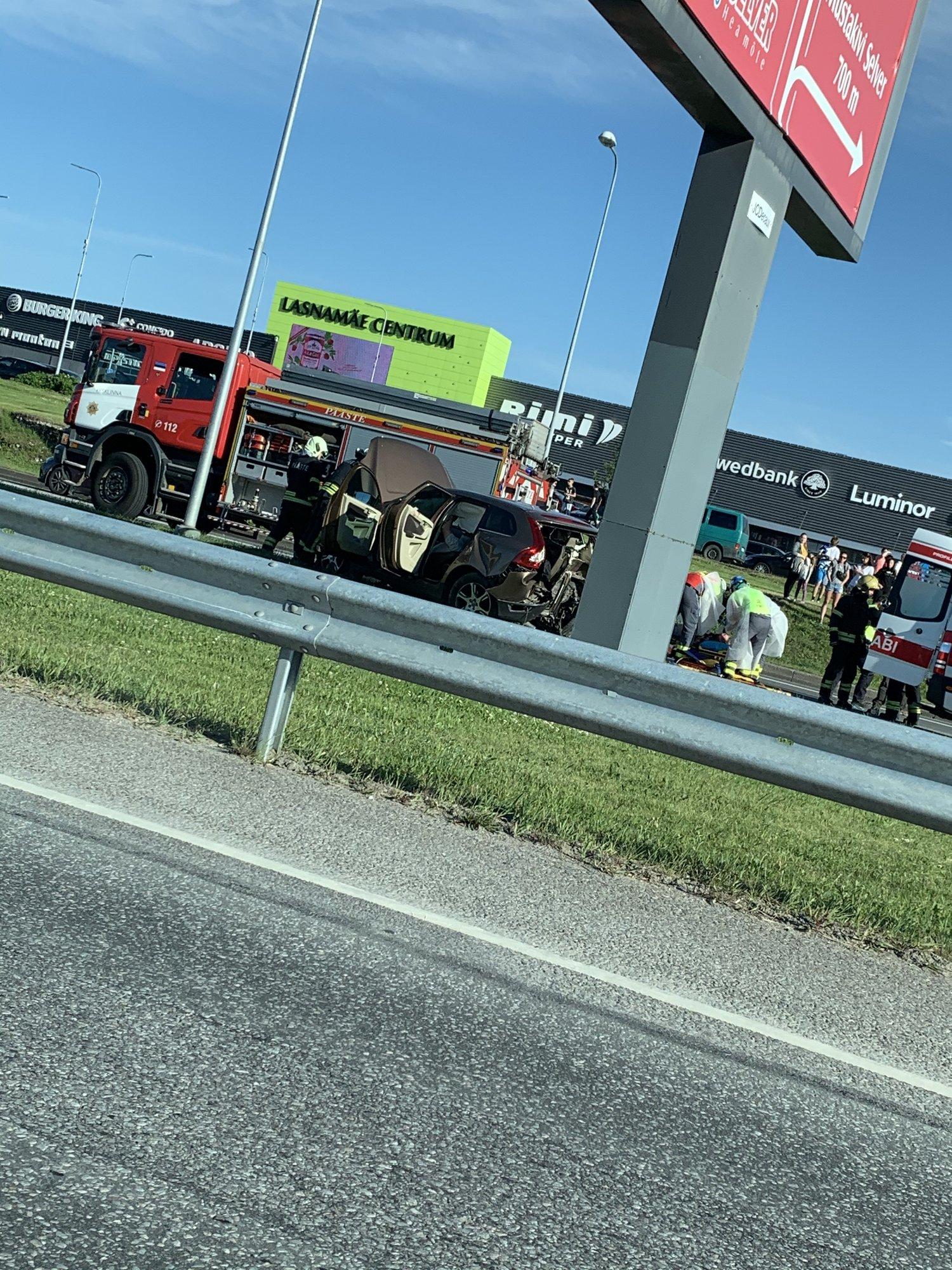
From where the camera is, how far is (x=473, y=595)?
1709 cm

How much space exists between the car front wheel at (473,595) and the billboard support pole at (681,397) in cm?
715

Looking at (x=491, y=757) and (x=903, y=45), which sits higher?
(x=903, y=45)

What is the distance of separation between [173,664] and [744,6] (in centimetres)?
571

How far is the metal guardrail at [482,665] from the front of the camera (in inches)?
219

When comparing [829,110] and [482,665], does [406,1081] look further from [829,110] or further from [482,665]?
[829,110]

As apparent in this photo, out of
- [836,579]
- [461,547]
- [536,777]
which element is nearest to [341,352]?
[836,579]

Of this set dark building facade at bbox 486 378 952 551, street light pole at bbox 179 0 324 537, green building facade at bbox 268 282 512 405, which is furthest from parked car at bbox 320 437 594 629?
green building facade at bbox 268 282 512 405

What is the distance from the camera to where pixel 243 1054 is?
328 cm

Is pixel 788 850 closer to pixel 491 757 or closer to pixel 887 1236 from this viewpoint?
pixel 491 757

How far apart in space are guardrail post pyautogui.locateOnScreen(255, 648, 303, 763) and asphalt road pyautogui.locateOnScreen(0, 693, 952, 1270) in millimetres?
1132

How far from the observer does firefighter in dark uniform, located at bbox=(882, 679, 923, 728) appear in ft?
65.2

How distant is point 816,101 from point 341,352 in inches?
2383

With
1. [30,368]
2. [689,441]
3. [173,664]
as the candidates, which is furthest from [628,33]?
[30,368]

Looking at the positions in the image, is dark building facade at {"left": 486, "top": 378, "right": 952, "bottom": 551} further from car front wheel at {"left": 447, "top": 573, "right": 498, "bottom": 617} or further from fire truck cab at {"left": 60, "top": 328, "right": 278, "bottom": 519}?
car front wheel at {"left": 447, "top": 573, "right": 498, "bottom": 617}
